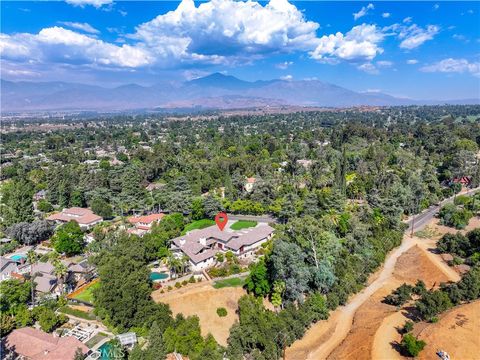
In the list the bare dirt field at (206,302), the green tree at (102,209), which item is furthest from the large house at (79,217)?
the bare dirt field at (206,302)

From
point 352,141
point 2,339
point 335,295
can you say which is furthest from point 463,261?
point 352,141

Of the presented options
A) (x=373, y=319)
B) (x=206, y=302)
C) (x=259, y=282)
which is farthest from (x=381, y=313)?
(x=206, y=302)

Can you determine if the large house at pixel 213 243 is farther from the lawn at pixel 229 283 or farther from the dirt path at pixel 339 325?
the dirt path at pixel 339 325

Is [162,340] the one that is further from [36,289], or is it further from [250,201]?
[250,201]

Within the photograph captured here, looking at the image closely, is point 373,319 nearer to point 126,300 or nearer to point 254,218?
point 126,300

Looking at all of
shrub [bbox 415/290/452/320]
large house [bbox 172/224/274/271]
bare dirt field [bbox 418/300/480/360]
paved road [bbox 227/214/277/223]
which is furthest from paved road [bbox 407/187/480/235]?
A: bare dirt field [bbox 418/300/480/360]

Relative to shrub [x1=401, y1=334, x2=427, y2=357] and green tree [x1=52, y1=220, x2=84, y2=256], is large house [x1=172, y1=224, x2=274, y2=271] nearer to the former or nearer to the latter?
green tree [x1=52, y1=220, x2=84, y2=256]
